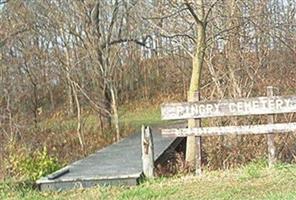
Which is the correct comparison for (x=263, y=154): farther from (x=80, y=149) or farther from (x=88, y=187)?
(x=80, y=149)

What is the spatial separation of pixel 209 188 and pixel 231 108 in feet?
6.57

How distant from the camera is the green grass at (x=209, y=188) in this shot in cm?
825

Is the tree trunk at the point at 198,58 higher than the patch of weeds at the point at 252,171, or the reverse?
the tree trunk at the point at 198,58

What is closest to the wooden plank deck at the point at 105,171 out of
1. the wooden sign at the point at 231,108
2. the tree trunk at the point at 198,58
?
the tree trunk at the point at 198,58

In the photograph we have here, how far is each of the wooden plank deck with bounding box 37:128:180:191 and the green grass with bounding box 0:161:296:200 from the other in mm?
285

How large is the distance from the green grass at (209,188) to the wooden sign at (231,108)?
95 centimetres

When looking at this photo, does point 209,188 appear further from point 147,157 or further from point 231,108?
point 231,108

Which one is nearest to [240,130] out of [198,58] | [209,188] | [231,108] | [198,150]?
[231,108]

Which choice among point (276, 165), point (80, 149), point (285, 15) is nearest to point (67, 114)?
point (80, 149)

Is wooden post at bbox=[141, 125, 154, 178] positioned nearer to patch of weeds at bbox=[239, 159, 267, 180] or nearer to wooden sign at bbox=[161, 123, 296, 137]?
wooden sign at bbox=[161, 123, 296, 137]

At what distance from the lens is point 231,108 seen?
10.4 m

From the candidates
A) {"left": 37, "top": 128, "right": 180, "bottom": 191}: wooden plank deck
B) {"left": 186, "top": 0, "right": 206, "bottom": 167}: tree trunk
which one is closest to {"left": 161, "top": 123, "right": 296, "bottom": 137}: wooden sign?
{"left": 37, "top": 128, "right": 180, "bottom": 191}: wooden plank deck

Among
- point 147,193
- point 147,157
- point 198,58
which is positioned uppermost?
point 198,58

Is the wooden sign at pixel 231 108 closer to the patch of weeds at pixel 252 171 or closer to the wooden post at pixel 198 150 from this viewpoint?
the wooden post at pixel 198 150
